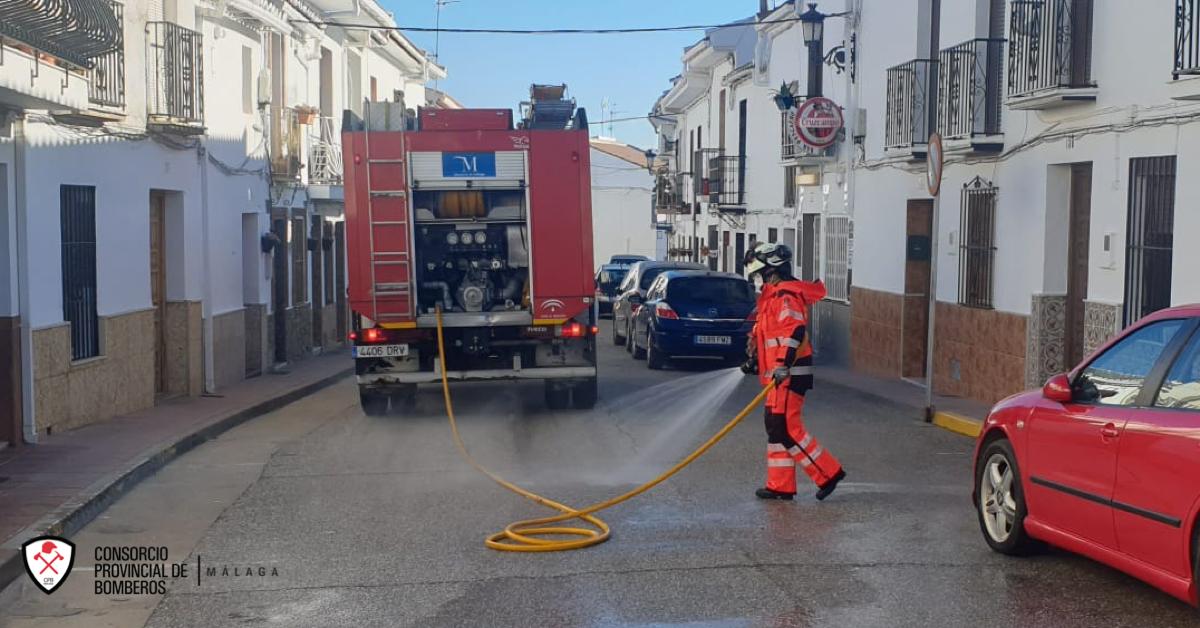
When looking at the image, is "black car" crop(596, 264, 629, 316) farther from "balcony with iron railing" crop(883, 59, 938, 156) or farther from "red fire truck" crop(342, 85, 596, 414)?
"red fire truck" crop(342, 85, 596, 414)

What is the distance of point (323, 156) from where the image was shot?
80.7 ft

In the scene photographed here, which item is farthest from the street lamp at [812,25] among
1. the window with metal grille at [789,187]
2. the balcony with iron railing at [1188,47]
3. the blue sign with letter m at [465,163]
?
the balcony with iron railing at [1188,47]

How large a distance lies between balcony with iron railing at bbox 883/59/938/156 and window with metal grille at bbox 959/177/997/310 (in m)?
1.35

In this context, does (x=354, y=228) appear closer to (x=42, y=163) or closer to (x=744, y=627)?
(x=42, y=163)

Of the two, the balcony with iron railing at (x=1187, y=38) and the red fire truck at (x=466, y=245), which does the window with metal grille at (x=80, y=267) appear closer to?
the red fire truck at (x=466, y=245)

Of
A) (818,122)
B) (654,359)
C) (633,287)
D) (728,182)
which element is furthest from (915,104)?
(728,182)

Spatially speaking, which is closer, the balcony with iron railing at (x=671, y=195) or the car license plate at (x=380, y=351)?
the car license plate at (x=380, y=351)

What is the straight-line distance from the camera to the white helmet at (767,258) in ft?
30.5

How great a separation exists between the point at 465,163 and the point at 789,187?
14.4m

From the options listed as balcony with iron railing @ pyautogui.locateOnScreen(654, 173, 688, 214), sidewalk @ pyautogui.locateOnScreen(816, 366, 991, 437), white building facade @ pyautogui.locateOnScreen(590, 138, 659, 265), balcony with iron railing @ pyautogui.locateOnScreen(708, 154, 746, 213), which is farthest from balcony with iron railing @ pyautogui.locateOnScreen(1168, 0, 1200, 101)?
white building facade @ pyautogui.locateOnScreen(590, 138, 659, 265)

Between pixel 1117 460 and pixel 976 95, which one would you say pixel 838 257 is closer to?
pixel 976 95

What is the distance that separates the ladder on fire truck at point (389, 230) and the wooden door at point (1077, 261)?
6946mm

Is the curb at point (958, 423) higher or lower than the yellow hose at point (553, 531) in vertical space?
lower

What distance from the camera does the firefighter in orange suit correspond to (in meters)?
8.98
